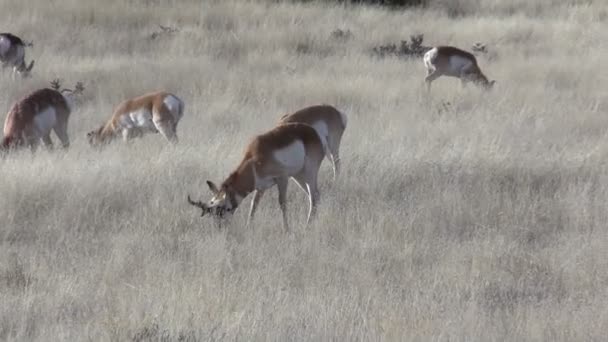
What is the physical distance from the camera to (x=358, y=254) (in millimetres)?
7727

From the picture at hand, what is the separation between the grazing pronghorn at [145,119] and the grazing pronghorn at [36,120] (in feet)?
1.29

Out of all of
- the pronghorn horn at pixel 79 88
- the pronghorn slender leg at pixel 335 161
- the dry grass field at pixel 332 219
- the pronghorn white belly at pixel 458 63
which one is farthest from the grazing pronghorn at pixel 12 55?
the pronghorn slender leg at pixel 335 161

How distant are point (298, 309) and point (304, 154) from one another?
8.09 ft

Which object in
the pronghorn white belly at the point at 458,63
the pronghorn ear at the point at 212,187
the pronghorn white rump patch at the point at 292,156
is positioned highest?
the pronghorn white rump patch at the point at 292,156

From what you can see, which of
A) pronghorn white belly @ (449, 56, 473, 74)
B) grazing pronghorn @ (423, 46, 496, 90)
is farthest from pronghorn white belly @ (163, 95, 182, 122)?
pronghorn white belly @ (449, 56, 473, 74)

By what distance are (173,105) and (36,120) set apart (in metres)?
1.47

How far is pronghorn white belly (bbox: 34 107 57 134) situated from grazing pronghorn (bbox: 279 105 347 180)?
2693 mm

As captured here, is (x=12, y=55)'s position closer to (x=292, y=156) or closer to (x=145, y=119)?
(x=145, y=119)

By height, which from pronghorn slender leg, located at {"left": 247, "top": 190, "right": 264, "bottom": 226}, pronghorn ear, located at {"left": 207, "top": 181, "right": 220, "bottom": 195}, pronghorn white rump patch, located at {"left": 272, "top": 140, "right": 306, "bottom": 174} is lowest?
pronghorn slender leg, located at {"left": 247, "top": 190, "right": 264, "bottom": 226}

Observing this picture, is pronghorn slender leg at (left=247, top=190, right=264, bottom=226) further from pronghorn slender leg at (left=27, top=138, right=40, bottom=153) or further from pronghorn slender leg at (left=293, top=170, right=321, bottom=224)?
pronghorn slender leg at (left=27, top=138, right=40, bottom=153)

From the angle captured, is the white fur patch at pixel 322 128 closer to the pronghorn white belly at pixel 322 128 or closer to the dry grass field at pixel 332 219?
the pronghorn white belly at pixel 322 128

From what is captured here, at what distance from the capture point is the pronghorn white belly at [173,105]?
11.4 metres

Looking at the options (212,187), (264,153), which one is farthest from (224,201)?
(264,153)

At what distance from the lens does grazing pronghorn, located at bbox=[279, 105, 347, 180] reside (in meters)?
9.82
